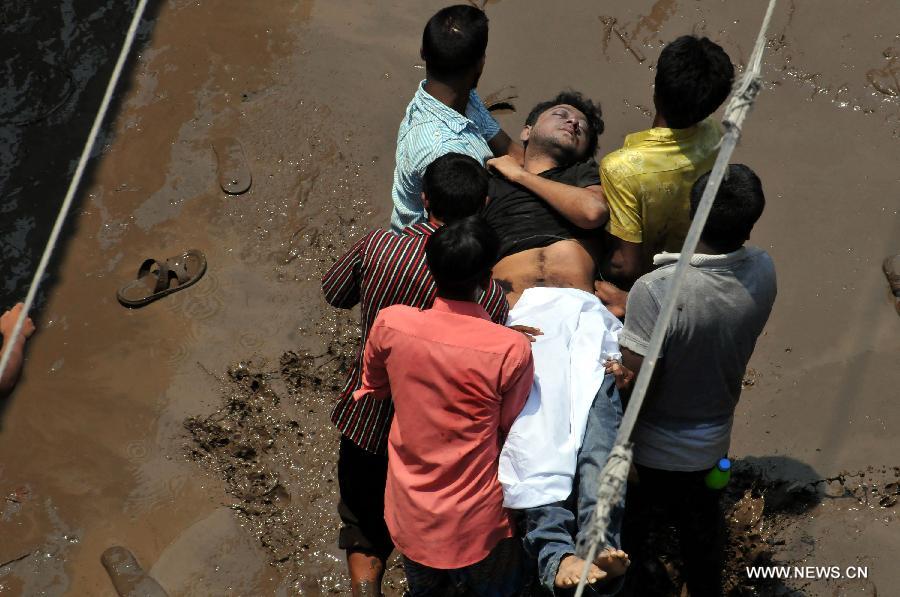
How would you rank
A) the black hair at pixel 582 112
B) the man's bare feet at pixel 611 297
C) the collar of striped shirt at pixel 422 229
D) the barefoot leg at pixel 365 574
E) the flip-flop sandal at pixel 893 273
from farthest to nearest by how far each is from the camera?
the flip-flop sandal at pixel 893 273 → the black hair at pixel 582 112 → the barefoot leg at pixel 365 574 → the man's bare feet at pixel 611 297 → the collar of striped shirt at pixel 422 229

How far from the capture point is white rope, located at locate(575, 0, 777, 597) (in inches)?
87.4

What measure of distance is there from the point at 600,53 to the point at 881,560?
312cm

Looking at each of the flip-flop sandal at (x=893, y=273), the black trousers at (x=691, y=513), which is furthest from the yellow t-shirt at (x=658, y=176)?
the flip-flop sandal at (x=893, y=273)

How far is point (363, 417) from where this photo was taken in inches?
127

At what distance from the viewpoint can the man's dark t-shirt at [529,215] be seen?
351cm

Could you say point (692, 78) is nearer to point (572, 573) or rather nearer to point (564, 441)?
point (564, 441)

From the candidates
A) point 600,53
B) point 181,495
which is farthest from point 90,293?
point 600,53

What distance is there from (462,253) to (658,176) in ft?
3.11

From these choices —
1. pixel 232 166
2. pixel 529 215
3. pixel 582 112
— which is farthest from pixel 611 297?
pixel 232 166

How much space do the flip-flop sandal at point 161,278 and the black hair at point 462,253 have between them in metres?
2.34

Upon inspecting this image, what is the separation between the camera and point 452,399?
8.59 feet

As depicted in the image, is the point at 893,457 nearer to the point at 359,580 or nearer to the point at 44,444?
the point at 359,580

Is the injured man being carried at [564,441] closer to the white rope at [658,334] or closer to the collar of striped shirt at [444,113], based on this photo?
the white rope at [658,334]

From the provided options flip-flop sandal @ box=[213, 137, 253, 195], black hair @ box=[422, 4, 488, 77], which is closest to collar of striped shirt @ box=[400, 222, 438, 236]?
black hair @ box=[422, 4, 488, 77]
